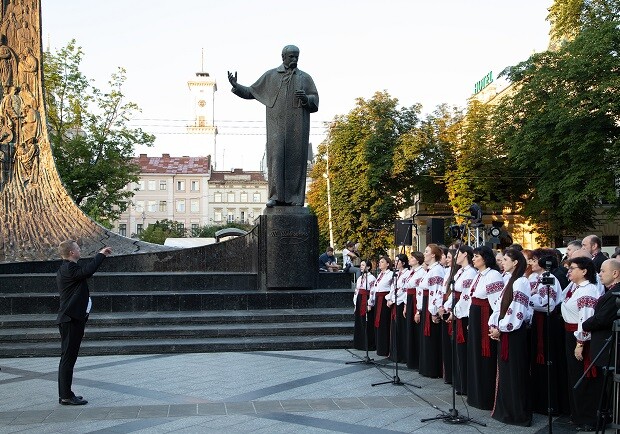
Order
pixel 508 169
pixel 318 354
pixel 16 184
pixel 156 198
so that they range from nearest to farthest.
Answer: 1. pixel 318 354
2. pixel 16 184
3. pixel 508 169
4. pixel 156 198

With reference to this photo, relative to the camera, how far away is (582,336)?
21.5 ft

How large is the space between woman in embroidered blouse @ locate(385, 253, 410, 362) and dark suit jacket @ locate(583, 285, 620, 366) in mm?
3947

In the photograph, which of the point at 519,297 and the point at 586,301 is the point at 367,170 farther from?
the point at 586,301

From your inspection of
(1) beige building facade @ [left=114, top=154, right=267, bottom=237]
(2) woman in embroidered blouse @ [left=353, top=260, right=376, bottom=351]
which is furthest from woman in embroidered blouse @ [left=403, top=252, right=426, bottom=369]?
(1) beige building facade @ [left=114, top=154, right=267, bottom=237]

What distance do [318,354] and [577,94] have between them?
62.8ft

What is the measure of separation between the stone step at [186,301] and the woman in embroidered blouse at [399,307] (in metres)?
2.49

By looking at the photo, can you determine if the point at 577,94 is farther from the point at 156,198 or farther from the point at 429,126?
the point at 156,198

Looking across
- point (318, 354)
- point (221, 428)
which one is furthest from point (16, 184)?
point (221, 428)

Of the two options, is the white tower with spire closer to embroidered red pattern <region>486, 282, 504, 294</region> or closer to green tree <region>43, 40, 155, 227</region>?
green tree <region>43, 40, 155, 227</region>

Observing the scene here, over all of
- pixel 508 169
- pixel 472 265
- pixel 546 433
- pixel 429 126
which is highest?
pixel 429 126

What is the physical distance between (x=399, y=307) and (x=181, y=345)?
3.44 metres

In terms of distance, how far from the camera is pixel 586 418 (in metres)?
6.69

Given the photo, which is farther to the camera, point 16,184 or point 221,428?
point 16,184

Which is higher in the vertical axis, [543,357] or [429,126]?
[429,126]
